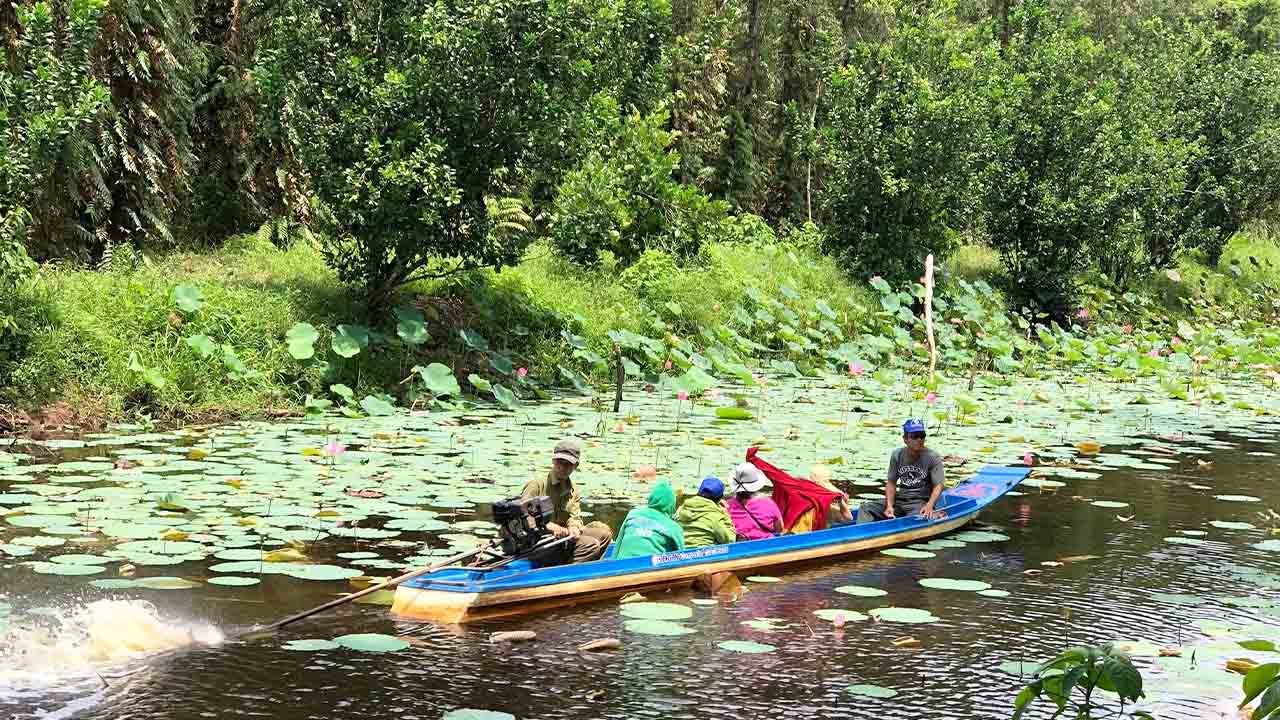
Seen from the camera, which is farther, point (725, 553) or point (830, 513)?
point (830, 513)

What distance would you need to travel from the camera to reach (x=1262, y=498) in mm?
12352

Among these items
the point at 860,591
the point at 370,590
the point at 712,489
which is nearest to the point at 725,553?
the point at 712,489

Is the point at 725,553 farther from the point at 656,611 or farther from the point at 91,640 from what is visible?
the point at 91,640

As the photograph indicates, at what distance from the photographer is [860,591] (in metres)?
8.89

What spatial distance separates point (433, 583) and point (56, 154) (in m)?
8.04

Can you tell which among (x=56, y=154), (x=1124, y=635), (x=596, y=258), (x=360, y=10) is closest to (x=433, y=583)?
(x=1124, y=635)

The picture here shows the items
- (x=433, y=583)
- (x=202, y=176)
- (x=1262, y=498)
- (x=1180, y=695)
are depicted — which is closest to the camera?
(x=1180, y=695)

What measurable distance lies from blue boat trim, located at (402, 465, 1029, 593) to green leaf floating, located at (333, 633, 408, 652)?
0.57 metres

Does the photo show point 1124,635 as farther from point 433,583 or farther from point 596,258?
point 596,258

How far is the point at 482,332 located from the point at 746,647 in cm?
1097

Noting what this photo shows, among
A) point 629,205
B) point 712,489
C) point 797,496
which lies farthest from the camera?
point 629,205

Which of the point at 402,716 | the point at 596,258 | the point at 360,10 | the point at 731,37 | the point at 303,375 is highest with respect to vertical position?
the point at 731,37

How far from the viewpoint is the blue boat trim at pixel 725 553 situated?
7.88 meters

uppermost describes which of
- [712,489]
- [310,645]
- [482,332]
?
[482,332]
